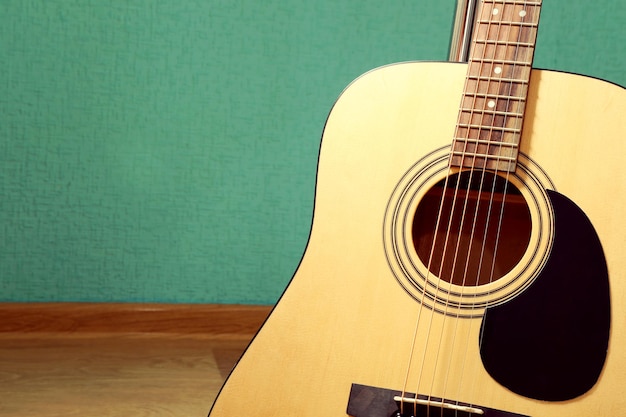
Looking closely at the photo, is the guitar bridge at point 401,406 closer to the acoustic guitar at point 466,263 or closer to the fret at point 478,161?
the acoustic guitar at point 466,263

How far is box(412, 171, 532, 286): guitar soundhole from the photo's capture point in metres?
0.83

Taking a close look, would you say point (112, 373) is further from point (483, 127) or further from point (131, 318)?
point (483, 127)

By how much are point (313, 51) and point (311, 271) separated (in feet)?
2.30

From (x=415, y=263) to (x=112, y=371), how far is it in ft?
2.21

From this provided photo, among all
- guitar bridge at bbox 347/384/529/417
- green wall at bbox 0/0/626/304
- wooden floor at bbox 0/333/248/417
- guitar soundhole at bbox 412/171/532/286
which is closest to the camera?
guitar bridge at bbox 347/384/529/417

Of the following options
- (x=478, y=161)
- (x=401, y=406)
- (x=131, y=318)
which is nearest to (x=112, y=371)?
(x=131, y=318)

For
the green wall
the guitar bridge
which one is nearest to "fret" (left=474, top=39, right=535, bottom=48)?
the guitar bridge

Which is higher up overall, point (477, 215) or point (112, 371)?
point (477, 215)

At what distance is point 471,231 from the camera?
33.5 inches

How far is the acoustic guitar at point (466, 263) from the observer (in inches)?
29.1

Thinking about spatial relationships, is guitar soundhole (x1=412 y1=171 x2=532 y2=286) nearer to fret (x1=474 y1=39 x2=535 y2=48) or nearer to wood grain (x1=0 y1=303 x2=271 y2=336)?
fret (x1=474 y1=39 x2=535 y2=48)

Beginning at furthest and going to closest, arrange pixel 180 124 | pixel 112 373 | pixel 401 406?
1. pixel 180 124
2. pixel 112 373
3. pixel 401 406

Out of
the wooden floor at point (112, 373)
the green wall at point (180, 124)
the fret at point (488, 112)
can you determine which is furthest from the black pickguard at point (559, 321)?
the green wall at point (180, 124)

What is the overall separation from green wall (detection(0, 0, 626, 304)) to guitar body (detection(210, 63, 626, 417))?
1.92 ft
